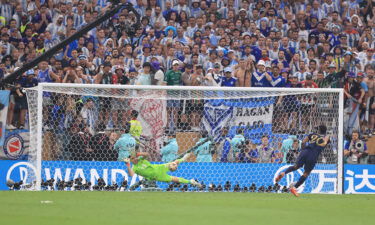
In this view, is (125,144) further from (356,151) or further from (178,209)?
(356,151)

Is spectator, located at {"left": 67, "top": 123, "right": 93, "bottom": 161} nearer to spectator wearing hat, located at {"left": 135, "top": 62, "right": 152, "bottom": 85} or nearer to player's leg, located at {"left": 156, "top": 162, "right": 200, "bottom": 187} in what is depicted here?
player's leg, located at {"left": 156, "top": 162, "right": 200, "bottom": 187}

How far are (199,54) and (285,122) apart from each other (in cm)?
471

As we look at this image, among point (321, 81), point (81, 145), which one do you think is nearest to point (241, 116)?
point (81, 145)

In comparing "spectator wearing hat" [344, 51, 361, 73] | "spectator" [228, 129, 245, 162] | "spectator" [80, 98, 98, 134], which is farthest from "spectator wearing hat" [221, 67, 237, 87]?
"spectator" [80, 98, 98, 134]

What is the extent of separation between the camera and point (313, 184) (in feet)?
64.9

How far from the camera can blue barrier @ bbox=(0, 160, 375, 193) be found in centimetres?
1911

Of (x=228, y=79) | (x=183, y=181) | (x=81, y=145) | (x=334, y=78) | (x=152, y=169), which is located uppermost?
(x=334, y=78)

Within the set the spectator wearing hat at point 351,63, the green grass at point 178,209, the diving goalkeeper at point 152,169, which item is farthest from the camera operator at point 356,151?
the diving goalkeeper at point 152,169

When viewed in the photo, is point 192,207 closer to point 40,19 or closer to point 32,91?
point 32,91

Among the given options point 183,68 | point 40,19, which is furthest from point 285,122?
point 40,19

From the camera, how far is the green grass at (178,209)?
1188 centimetres

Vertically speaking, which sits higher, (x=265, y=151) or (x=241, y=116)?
(x=241, y=116)

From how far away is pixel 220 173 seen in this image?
19516 mm

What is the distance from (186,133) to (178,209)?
6.14 m
